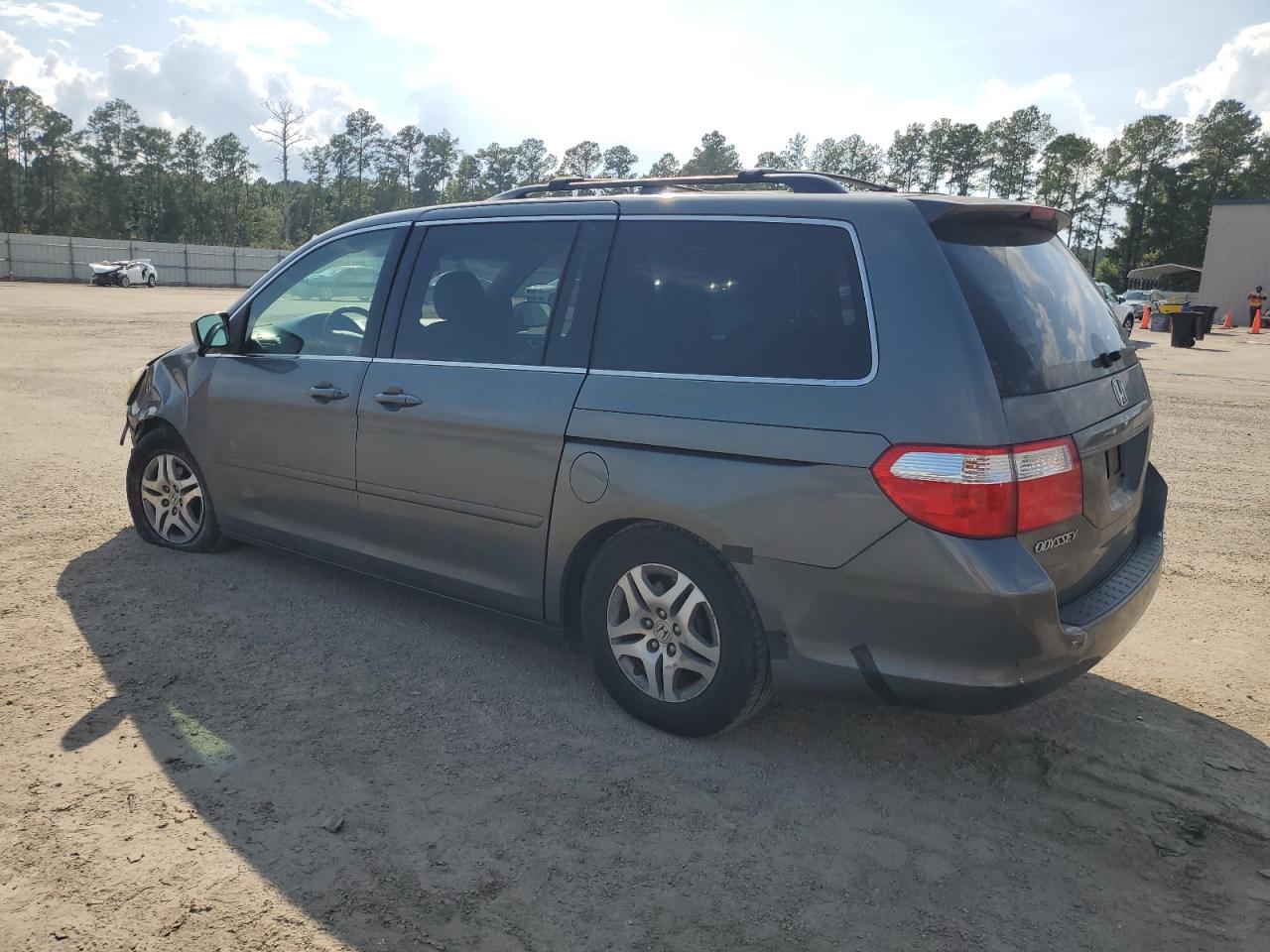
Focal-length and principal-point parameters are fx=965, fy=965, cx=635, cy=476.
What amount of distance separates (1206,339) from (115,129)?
106 m

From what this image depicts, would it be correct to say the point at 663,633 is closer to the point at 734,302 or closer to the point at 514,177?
the point at 734,302

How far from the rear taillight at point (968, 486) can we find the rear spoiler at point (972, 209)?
0.78 meters

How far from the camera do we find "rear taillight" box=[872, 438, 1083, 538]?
2.73 meters

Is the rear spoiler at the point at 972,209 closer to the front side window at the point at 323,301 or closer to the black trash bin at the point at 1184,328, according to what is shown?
the front side window at the point at 323,301

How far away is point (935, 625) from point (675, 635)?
90 cm

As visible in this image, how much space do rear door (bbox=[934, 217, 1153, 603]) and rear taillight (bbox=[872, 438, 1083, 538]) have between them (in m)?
0.07

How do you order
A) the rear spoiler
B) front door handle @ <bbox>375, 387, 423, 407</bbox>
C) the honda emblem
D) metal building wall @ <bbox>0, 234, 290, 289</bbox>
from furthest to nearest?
metal building wall @ <bbox>0, 234, 290, 289</bbox> → front door handle @ <bbox>375, 387, 423, 407</bbox> → the honda emblem → the rear spoiler

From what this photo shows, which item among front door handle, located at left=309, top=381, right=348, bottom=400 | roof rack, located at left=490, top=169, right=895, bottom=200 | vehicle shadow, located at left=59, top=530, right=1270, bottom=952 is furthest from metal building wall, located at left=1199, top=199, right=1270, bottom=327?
front door handle, located at left=309, top=381, right=348, bottom=400

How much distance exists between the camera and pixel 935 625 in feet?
9.18

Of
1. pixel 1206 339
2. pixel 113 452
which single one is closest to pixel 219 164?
pixel 1206 339

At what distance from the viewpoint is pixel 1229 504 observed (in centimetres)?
703

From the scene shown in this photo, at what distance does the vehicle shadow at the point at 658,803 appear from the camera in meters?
2.53

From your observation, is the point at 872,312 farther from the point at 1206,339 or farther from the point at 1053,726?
the point at 1206,339

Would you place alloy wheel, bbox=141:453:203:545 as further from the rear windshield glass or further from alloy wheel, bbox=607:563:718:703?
the rear windshield glass
